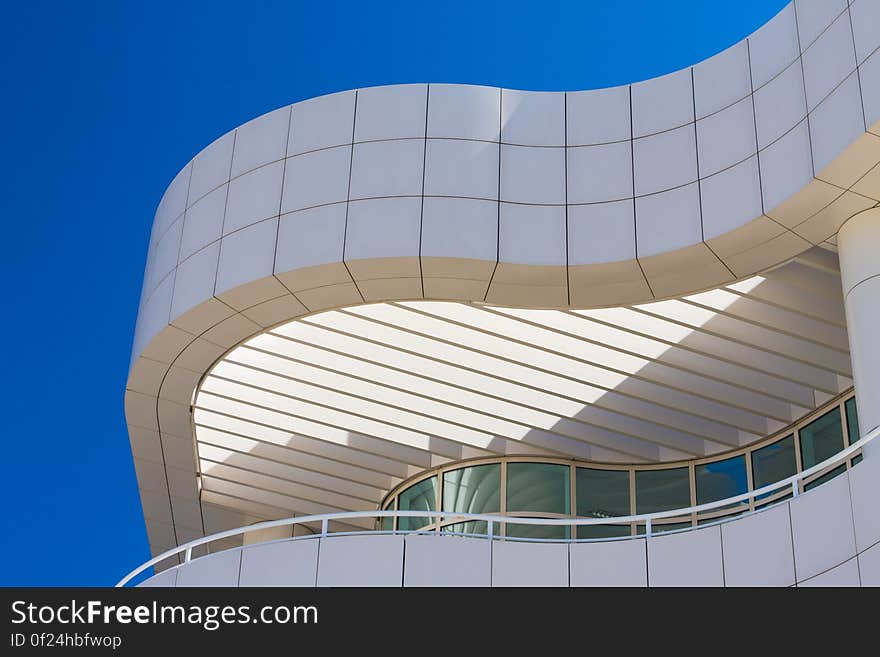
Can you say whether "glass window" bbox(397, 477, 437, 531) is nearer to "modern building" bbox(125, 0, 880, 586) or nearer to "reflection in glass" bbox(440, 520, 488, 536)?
"modern building" bbox(125, 0, 880, 586)

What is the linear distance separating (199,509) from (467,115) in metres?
9.17

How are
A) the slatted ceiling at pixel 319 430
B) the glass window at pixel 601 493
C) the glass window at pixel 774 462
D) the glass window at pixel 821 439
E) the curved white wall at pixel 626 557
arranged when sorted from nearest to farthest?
the curved white wall at pixel 626 557 → the glass window at pixel 821 439 → the slatted ceiling at pixel 319 430 → the glass window at pixel 774 462 → the glass window at pixel 601 493

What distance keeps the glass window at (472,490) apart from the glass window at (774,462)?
13.8 ft

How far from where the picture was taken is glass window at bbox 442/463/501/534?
71.2 ft

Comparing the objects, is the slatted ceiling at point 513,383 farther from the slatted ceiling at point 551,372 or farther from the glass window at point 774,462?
the glass window at point 774,462

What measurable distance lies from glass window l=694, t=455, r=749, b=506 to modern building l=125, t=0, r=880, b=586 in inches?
1.8

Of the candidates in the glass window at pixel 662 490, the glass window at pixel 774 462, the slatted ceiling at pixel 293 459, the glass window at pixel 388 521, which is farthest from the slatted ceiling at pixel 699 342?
the glass window at pixel 388 521

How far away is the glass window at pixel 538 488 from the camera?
21625mm

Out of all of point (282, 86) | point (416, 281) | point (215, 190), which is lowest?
point (416, 281)

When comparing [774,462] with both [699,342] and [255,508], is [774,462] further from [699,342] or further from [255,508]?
[255,508]
